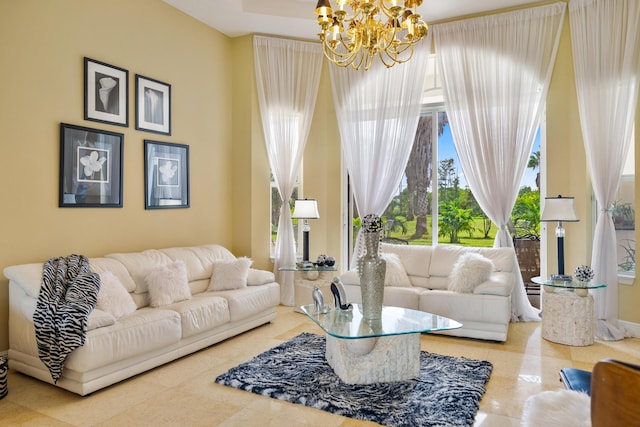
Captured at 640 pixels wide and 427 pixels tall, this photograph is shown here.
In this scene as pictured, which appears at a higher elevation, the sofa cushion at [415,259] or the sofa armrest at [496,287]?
the sofa cushion at [415,259]

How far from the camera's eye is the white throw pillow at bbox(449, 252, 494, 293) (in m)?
4.19

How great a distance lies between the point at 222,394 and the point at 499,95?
167 inches

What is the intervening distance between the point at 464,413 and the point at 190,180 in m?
3.90

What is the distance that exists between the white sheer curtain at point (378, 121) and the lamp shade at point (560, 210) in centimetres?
181

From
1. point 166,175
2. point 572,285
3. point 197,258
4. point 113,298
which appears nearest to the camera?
point 113,298

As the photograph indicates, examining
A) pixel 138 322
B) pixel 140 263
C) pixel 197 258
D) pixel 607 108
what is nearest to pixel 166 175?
pixel 197 258

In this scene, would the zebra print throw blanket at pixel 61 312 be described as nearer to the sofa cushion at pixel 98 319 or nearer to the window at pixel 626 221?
the sofa cushion at pixel 98 319

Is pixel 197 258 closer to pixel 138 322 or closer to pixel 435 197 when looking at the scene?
pixel 138 322

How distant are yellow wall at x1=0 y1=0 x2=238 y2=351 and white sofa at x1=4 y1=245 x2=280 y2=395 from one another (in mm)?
376

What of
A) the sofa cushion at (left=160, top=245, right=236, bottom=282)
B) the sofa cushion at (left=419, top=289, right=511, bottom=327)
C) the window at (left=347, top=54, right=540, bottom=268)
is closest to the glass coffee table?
the sofa cushion at (left=419, top=289, right=511, bottom=327)

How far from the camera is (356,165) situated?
5664 mm

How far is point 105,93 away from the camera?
416 cm

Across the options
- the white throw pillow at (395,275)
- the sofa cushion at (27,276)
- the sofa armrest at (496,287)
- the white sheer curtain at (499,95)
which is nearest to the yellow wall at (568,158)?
the white sheer curtain at (499,95)

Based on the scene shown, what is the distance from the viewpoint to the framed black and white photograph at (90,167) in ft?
12.5
